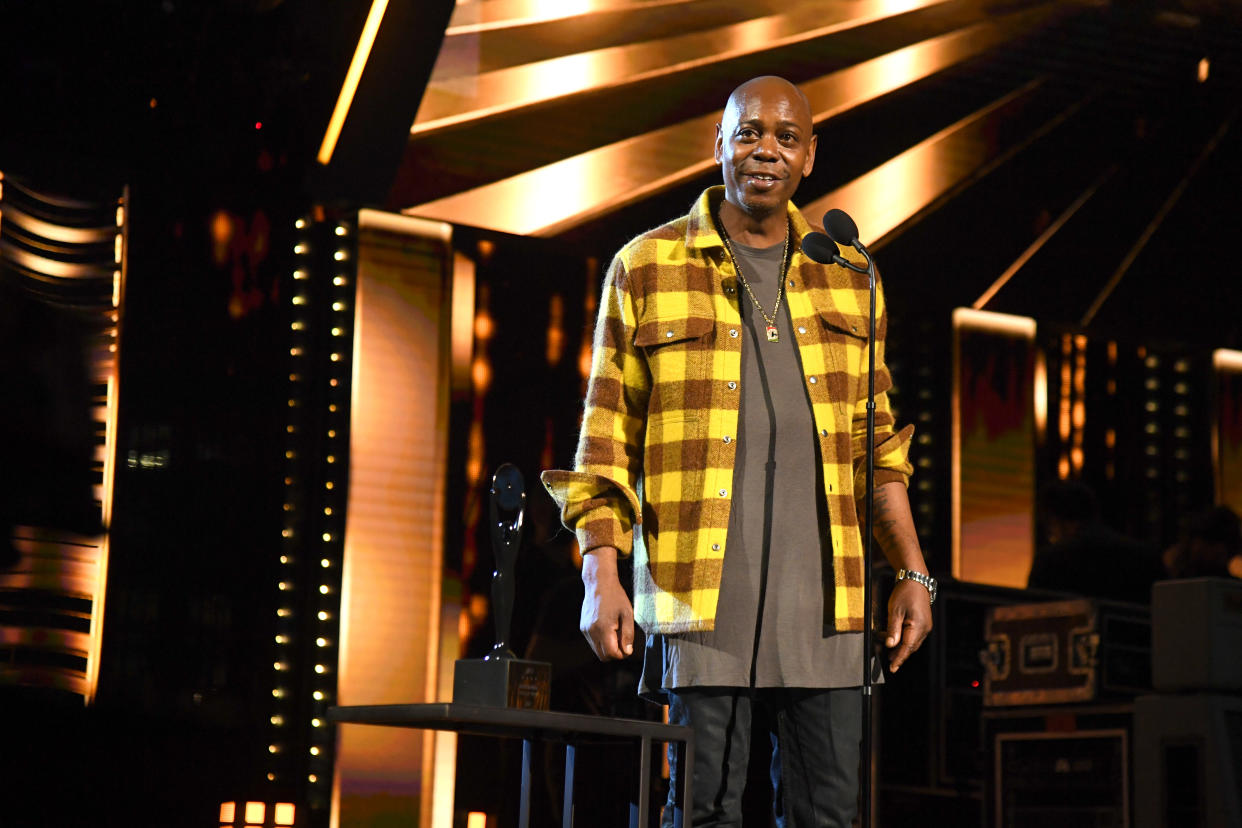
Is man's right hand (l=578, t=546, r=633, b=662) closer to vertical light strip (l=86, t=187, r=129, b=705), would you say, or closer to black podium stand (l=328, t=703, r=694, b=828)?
black podium stand (l=328, t=703, r=694, b=828)

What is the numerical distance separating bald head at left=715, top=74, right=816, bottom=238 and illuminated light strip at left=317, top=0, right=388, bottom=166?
2.59 m

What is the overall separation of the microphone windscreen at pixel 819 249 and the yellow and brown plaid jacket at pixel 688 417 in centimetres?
11

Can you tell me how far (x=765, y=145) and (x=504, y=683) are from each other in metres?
0.86

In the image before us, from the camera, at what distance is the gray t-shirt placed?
6.52 feet

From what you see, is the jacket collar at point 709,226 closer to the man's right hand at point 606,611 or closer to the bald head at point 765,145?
the bald head at point 765,145

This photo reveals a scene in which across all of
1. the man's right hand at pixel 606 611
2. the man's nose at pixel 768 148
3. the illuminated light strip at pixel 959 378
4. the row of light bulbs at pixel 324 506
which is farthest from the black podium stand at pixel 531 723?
the illuminated light strip at pixel 959 378

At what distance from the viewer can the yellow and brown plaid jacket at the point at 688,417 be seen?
2.03m

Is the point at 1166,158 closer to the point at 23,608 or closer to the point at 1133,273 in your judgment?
the point at 1133,273

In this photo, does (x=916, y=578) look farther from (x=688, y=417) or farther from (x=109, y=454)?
(x=109, y=454)

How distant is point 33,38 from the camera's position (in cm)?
440

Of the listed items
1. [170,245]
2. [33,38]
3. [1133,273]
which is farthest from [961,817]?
[33,38]

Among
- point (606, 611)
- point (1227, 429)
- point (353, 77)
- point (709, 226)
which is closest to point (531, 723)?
point (606, 611)

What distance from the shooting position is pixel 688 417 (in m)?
2.07

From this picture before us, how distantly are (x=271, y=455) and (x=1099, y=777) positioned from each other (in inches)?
98.7
